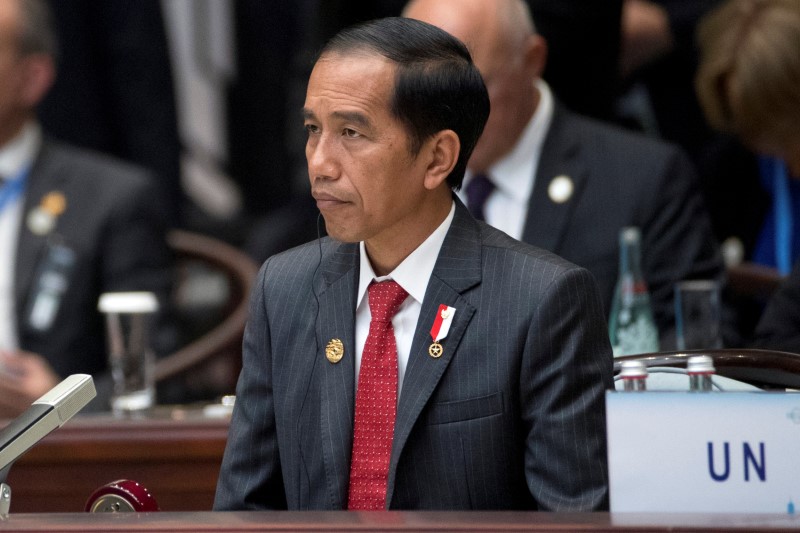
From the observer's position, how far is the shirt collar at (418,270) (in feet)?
6.24

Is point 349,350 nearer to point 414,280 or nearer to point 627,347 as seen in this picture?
point 414,280

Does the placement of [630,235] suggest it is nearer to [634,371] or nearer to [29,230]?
[634,371]

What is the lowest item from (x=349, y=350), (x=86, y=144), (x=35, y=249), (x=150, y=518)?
(x=150, y=518)

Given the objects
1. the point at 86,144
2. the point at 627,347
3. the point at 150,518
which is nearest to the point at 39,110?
the point at 86,144

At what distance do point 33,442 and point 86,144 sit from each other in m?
3.13

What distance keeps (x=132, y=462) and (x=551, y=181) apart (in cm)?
115

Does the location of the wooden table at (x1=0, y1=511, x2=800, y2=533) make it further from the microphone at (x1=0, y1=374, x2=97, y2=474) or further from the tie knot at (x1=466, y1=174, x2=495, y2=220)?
the tie knot at (x1=466, y1=174, x2=495, y2=220)

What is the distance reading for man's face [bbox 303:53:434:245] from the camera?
1824 mm

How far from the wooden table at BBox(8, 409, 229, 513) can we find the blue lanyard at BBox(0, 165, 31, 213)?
1.23 m

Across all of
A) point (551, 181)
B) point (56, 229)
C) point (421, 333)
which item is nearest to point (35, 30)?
point (56, 229)

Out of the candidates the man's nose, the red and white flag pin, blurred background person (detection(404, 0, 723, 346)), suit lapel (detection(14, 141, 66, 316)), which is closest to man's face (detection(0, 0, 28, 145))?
suit lapel (detection(14, 141, 66, 316))

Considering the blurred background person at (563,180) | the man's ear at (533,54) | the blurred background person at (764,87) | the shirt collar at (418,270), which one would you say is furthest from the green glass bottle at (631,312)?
the shirt collar at (418,270)

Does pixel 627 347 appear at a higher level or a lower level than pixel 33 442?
higher

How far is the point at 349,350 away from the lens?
1.89 m
